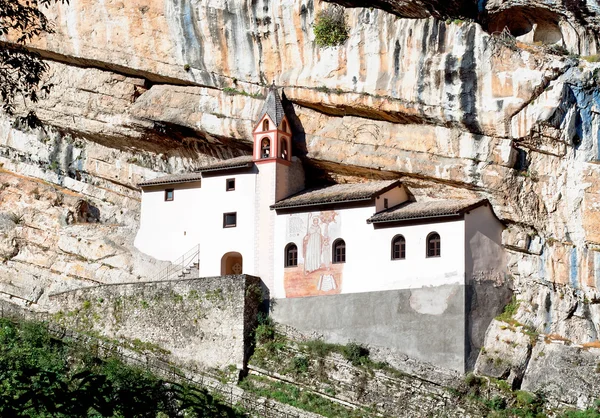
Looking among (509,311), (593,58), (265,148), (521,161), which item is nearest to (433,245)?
(509,311)

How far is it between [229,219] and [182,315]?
16.6 ft

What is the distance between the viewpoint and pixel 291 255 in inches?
1821

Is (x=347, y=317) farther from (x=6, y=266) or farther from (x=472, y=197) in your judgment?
(x=6, y=266)

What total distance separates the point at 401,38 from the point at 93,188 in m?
17.9

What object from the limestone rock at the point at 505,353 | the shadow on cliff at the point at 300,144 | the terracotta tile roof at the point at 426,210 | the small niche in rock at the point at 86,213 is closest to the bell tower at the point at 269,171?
the shadow on cliff at the point at 300,144

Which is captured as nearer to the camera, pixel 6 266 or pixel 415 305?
pixel 415 305

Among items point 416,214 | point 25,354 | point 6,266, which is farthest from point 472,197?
point 6,266

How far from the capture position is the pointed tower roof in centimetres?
4716

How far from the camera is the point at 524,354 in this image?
136 ft

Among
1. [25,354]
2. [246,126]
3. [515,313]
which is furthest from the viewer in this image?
[246,126]

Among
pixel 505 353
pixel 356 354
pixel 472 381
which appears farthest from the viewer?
pixel 356 354

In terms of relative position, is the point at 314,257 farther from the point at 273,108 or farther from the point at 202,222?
the point at 273,108

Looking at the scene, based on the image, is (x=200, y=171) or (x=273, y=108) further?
(x=200, y=171)

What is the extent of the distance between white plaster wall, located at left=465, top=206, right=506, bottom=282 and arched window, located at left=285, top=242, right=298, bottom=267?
25.6ft
